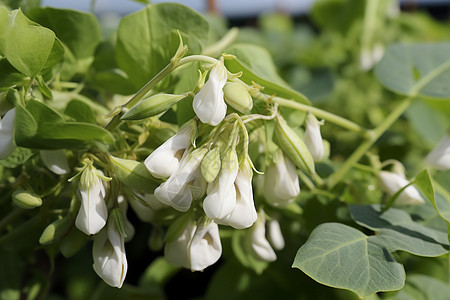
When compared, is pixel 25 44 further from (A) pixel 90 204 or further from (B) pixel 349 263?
(B) pixel 349 263

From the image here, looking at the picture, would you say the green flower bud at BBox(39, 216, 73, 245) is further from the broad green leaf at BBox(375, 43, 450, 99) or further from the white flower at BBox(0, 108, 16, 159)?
the broad green leaf at BBox(375, 43, 450, 99)

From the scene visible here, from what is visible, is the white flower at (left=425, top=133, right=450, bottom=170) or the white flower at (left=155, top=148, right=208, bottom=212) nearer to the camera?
the white flower at (left=155, top=148, right=208, bottom=212)

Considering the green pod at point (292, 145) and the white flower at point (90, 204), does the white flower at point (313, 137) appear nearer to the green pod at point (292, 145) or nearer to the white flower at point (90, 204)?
the green pod at point (292, 145)

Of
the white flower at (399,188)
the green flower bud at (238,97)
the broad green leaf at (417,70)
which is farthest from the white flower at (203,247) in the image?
the broad green leaf at (417,70)

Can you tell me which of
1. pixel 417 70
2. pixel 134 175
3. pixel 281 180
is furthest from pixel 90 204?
pixel 417 70

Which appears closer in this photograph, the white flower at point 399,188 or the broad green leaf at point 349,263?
the broad green leaf at point 349,263

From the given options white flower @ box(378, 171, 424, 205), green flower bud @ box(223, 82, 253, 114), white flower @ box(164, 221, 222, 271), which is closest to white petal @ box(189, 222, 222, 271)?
white flower @ box(164, 221, 222, 271)
